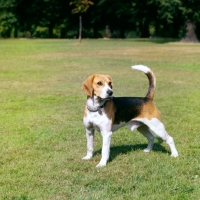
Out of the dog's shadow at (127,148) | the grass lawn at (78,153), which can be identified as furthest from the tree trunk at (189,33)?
the dog's shadow at (127,148)

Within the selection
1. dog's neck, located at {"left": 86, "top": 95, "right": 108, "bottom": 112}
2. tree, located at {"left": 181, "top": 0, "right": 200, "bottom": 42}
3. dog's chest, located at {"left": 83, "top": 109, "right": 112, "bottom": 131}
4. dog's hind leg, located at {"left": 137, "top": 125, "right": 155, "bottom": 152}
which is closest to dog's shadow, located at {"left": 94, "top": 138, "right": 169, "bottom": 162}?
dog's hind leg, located at {"left": 137, "top": 125, "right": 155, "bottom": 152}

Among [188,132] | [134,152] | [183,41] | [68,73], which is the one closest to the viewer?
[134,152]

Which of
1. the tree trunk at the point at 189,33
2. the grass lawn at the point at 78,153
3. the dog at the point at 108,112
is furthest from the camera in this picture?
the tree trunk at the point at 189,33

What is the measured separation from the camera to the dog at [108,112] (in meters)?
5.81

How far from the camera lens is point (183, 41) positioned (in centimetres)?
4747

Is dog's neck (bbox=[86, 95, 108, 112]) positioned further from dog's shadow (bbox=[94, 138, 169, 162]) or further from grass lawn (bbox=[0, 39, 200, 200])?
dog's shadow (bbox=[94, 138, 169, 162])

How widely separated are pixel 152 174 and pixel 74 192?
1.18m

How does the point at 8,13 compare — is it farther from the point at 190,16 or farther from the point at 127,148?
the point at 127,148

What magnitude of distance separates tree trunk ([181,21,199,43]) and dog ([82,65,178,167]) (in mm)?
41141

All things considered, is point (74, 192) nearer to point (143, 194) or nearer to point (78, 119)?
point (143, 194)

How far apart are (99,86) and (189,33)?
140ft

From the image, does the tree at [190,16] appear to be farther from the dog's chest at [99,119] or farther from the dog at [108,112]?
the dog's chest at [99,119]

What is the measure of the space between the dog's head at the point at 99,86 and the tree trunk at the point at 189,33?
4185 cm

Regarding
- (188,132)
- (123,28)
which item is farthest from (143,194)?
(123,28)
